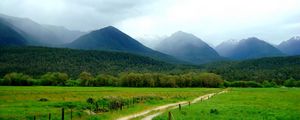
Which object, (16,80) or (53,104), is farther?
(16,80)

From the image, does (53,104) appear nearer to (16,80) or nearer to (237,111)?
(237,111)

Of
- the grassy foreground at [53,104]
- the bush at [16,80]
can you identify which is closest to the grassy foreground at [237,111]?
the grassy foreground at [53,104]

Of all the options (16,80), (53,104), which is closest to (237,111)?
(53,104)

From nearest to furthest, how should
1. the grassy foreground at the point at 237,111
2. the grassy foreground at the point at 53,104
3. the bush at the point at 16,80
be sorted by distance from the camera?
1. the grassy foreground at the point at 237,111
2. the grassy foreground at the point at 53,104
3. the bush at the point at 16,80

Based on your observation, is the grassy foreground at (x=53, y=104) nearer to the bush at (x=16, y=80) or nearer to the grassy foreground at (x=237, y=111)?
the grassy foreground at (x=237, y=111)

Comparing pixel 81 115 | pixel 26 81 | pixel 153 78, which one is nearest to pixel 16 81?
pixel 26 81

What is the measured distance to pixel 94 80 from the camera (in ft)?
648

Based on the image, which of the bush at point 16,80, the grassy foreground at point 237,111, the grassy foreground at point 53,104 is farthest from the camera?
the bush at point 16,80

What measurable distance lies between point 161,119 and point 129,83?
16153 centimetres

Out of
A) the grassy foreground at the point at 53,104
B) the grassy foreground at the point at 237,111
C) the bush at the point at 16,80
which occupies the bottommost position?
the grassy foreground at the point at 237,111

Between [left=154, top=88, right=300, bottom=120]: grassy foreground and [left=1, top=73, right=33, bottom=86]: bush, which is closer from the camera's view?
[left=154, top=88, right=300, bottom=120]: grassy foreground

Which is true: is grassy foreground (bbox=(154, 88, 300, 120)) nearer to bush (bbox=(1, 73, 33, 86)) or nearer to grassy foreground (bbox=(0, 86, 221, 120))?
grassy foreground (bbox=(0, 86, 221, 120))

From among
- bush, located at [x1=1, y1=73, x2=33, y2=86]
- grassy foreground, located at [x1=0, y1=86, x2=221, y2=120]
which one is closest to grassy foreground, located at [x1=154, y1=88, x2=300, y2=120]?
grassy foreground, located at [x1=0, y1=86, x2=221, y2=120]

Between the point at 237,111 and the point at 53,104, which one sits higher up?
the point at 53,104
